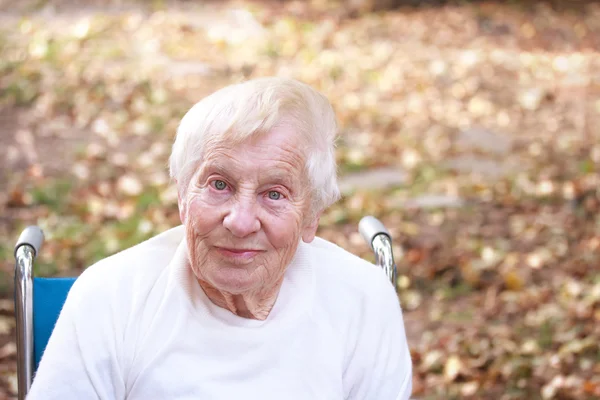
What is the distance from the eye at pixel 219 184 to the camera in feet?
6.87

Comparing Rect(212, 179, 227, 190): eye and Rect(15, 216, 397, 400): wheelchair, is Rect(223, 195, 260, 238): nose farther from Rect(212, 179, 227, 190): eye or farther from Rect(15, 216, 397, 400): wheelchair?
Rect(15, 216, 397, 400): wheelchair

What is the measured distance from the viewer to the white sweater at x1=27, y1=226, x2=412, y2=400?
2061mm

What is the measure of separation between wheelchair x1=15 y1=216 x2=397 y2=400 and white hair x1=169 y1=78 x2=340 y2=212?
54 cm

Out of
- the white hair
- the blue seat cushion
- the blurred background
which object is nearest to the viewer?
the white hair

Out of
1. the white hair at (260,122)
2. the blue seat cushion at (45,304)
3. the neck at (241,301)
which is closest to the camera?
the white hair at (260,122)

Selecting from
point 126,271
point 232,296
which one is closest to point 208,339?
point 232,296

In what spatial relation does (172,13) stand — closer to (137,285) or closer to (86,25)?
(86,25)

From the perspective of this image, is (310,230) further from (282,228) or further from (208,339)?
(208,339)

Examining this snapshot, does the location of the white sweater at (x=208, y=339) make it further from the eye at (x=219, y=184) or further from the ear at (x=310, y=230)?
the eye at (x=219, y=184)

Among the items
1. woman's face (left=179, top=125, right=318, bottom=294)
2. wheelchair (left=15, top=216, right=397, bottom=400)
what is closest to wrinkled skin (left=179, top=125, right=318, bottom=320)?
woman's face (left=179, top=125, right=318, bottom=294)

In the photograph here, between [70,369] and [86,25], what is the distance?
24.3ft

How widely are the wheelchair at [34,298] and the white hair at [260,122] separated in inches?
21.3

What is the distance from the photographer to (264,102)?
81.2 inches

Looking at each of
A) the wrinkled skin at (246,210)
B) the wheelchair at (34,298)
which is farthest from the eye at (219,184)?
the wheelchair at (34,298)
